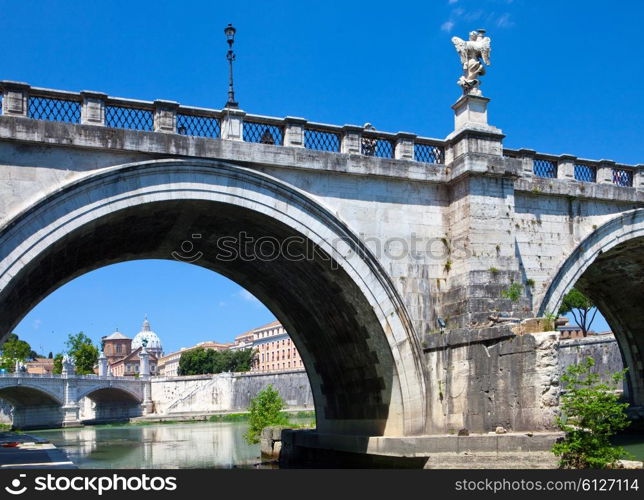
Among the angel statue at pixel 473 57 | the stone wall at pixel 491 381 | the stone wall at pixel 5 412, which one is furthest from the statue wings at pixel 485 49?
the stone wall at pixel 5 412

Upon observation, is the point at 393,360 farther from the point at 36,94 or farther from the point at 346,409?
the point at 36,94

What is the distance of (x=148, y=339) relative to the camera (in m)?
190

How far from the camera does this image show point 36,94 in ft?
46.5

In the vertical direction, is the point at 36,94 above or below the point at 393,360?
above

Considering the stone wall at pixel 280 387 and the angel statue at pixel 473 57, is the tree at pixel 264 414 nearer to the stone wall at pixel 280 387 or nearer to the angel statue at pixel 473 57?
the angel statue at pixel 473 57

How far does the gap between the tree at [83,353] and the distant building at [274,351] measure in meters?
26.0

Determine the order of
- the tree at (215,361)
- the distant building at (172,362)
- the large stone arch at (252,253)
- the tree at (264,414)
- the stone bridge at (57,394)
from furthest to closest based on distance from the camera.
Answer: the distant building at (172,362) < the tree at (215,361) < the stone bridge at (57,394) < the tree at (264,414) < the large stone arch at (252,253)

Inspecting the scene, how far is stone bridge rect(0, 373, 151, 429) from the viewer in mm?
68625

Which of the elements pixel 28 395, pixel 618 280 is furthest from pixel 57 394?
pixel 618 280

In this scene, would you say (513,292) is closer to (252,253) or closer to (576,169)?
(576,169)

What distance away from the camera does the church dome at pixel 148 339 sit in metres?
188

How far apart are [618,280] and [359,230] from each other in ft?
39.0
